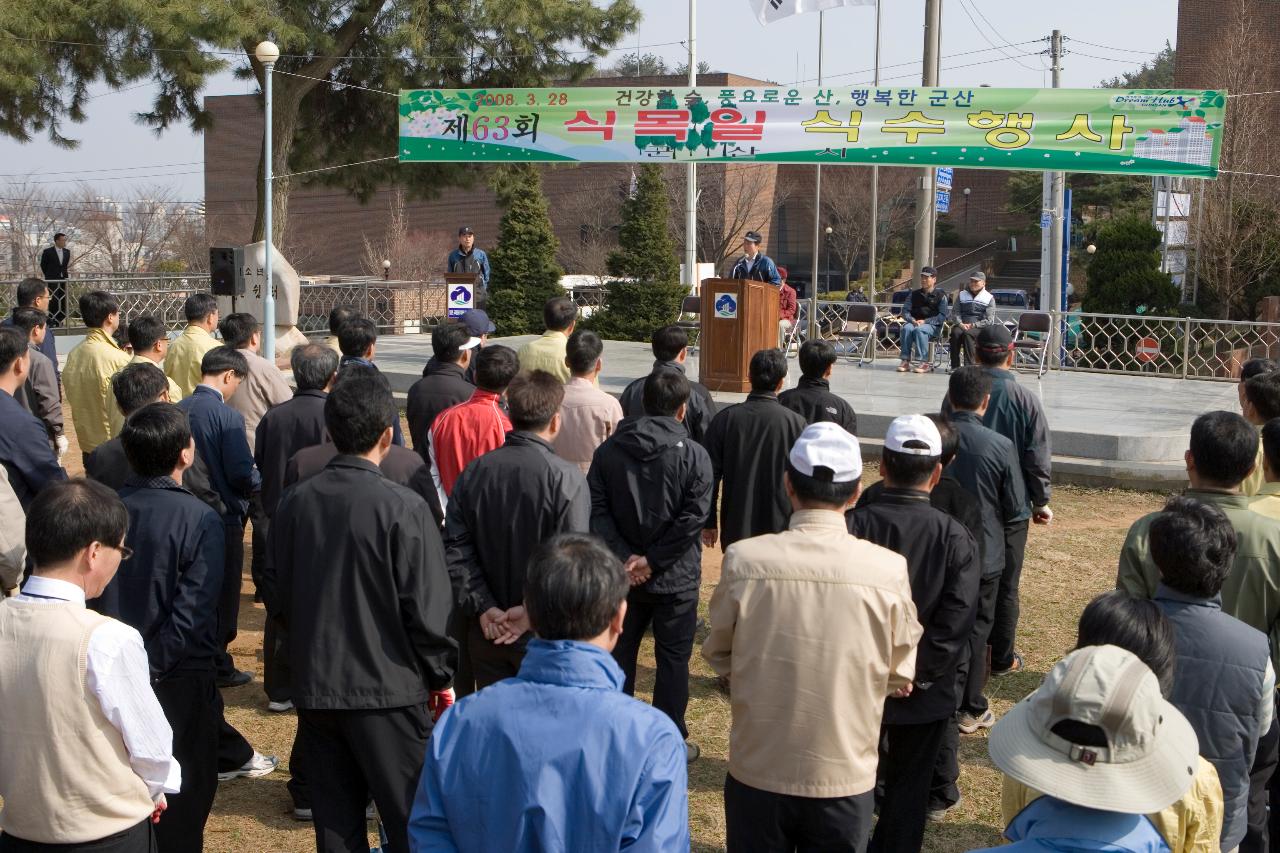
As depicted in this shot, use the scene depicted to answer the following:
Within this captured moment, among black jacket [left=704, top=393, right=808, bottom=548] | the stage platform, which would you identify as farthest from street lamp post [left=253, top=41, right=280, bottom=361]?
black jacket [left=704, top=393, right=808, bottom=548]

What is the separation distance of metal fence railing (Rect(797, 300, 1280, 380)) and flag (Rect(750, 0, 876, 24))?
14.5ft

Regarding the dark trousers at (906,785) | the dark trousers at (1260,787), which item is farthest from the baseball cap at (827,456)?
the dark trousers at (1260,787)

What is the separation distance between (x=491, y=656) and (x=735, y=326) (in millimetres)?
9723

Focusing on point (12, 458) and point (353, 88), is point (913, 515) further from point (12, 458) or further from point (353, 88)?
point (353, 88)

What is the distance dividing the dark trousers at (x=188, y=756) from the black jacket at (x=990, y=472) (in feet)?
10.3

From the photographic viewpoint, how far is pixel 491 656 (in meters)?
4.54

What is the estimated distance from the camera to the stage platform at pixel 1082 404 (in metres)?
11.5

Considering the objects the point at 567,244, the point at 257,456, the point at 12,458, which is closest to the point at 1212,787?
the point at 257,456

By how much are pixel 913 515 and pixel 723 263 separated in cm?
3739

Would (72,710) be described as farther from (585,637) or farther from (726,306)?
(726,306)

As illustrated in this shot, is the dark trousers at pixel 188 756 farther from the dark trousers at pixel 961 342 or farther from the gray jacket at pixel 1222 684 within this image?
the dark trousers at pixel 961 342

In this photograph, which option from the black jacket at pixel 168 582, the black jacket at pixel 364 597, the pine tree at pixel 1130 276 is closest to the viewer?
the black jacket at pixel 364 597

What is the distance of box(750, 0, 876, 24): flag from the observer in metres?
18.9

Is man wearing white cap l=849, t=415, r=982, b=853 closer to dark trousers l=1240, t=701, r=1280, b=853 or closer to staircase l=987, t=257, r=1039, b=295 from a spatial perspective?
dark trousers l=1240, t=701, r=1280, b=853
